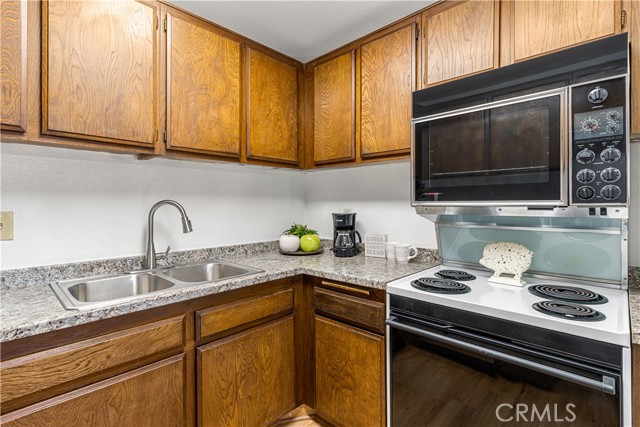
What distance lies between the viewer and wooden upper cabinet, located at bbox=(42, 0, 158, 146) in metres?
1.26

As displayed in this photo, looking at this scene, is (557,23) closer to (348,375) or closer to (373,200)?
(373,200)

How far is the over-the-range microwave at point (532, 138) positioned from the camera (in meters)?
1.07

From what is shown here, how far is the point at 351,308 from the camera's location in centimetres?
156

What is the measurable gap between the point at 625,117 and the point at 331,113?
1.40 m

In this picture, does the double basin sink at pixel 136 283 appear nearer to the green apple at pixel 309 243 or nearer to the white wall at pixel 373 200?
the green apple at pixel 309 243

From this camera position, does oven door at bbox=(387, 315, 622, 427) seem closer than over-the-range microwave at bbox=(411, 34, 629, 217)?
Yes

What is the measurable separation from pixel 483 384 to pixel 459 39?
1.48 meters

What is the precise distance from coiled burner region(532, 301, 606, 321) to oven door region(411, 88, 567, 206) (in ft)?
1.16

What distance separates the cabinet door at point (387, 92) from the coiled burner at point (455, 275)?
65 cm

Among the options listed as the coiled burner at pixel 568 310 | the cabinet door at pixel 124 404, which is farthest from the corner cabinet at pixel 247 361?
the coiled burner at pixel 568 310

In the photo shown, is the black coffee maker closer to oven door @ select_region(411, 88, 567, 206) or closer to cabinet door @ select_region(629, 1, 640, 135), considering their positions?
oven door @ select_region(411, 88, 567, 206)

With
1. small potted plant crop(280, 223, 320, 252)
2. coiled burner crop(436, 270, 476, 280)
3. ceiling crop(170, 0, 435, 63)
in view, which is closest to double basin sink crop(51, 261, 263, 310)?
small potted plant crop(280, 223, 320, 252)

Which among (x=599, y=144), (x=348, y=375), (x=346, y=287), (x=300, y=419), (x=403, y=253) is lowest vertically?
(x=300, y=419)

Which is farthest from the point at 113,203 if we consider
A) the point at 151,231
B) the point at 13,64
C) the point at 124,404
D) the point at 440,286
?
the point at 440,286
